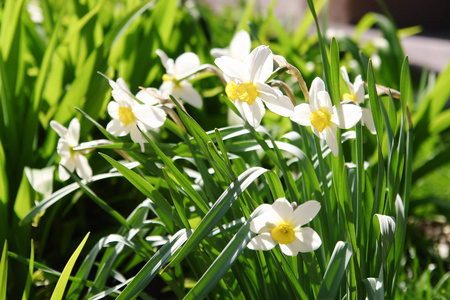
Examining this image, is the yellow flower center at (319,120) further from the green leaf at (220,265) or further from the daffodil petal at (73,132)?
the daffodil petal at (73,132)

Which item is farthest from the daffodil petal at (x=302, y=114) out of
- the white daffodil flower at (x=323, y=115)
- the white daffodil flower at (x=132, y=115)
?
the white daffodil flower at (x=132, y=115)

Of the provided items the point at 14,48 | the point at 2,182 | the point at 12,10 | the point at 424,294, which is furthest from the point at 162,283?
the point at 12,10

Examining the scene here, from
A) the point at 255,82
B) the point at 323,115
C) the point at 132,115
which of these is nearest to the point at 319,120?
the point at 323,115

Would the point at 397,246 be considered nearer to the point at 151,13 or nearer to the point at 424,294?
the point at 424,294

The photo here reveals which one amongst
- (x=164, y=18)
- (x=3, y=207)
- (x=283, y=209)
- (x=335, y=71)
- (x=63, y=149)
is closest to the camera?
(x=283, y=209)

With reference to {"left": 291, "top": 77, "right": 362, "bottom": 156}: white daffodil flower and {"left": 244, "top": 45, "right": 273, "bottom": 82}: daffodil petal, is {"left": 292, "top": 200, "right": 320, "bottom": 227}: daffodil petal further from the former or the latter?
{"left": 244, "top": 45, "right": 273, "bottom": 82}: daffodil petal

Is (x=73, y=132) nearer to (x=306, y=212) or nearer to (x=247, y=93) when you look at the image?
(x=247, y=93)
